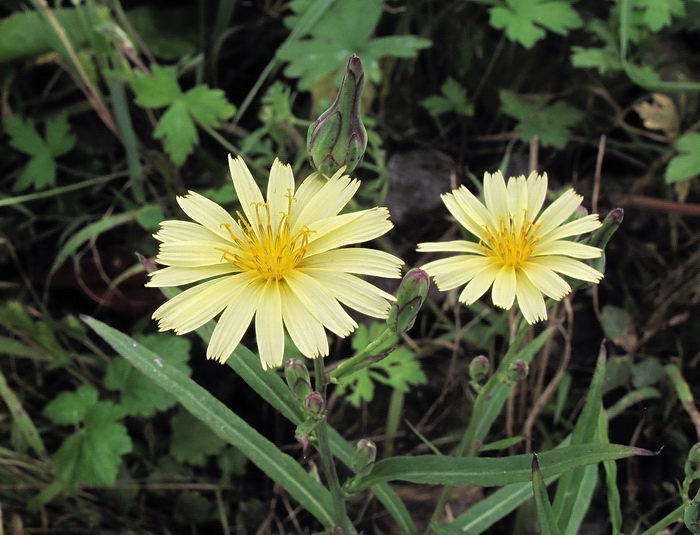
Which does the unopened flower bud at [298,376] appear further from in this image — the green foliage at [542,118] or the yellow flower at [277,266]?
the green foliage at [542,118]

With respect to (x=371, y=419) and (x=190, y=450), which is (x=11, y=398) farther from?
(x=371, y=419)

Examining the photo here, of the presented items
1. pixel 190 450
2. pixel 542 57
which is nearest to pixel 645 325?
pixel 542 57

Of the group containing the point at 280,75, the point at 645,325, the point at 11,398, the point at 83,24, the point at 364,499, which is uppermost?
the point at 280,75

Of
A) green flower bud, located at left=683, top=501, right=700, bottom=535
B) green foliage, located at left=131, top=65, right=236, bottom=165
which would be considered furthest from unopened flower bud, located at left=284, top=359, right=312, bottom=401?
green foliage, located at left=131, top=65, right=236, bottom=165

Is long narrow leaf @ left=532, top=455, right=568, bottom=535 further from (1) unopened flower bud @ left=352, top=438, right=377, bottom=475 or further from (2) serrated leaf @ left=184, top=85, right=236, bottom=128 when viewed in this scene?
(2) serrated leaf @ left=184, top=85, right=236, bottom=128

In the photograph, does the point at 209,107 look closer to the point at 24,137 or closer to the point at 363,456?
the point at 24,137

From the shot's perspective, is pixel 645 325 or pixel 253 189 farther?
pixel 645 325
